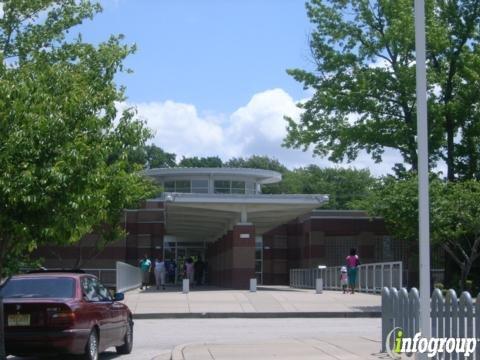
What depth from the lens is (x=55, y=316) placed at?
40.3 ft

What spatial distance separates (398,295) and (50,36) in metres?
22.4

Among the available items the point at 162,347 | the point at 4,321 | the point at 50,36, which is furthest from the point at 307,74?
the point at 4,321

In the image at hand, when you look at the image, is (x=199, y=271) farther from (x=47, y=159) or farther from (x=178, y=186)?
(x=47, y=159)

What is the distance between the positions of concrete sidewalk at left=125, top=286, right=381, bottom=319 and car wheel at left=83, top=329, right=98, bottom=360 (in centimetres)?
1135

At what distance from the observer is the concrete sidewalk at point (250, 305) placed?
977 inches

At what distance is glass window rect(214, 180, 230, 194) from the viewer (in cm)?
5156

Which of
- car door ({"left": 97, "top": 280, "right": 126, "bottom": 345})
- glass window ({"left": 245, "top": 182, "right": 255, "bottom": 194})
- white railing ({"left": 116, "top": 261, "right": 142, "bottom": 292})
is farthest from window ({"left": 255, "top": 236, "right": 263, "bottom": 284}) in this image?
car door ({"left": 97, "top": 280, "right": 126, "bottom": 345})

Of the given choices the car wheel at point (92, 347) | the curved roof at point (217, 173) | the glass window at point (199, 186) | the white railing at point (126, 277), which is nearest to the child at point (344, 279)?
the white railing at point (126, 277)

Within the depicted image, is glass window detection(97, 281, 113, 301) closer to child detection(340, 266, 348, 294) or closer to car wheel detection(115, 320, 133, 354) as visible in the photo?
car wheel detection(115, 320, 133, 354)

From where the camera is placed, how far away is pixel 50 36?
3169 centimetres

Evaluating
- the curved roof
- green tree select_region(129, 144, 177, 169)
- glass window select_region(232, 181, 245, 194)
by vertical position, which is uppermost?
green tree select_region(129, 144, 177, 169)

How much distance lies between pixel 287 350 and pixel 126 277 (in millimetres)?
22753

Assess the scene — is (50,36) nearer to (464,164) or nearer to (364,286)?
(364,286)

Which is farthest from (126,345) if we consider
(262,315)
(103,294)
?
(262,315)
